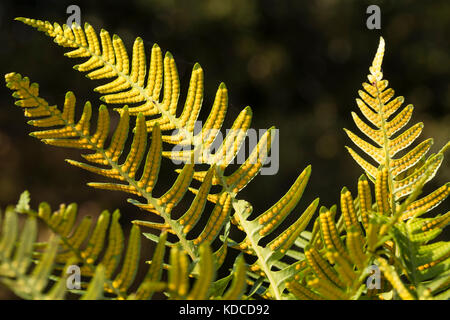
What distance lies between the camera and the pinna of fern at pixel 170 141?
338 mm

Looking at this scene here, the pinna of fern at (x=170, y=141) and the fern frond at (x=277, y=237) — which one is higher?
the pinna of fern at (x=170, y=141)

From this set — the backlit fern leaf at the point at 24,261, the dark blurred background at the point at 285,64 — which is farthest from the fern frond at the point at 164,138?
the dark blurred background at the point at 285,64

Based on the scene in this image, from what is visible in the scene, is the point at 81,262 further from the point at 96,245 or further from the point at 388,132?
the point at 388,132

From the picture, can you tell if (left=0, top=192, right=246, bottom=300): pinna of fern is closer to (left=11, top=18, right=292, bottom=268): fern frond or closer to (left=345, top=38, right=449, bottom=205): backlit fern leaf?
(left=11, top=18, right=292, bottom=268): fern frond

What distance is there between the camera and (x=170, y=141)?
38 centimetres

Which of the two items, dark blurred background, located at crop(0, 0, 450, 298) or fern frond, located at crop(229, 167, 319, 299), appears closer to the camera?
fern frond, located at crop(229, 167, 319, 299)

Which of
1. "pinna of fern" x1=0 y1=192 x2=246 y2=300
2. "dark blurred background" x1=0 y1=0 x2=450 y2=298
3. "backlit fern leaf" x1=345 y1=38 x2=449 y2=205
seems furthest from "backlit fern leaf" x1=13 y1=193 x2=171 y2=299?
"dark blurred background" x1=0 y1=0 x2=450 y2=298

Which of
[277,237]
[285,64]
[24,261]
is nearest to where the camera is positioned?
[24,261]

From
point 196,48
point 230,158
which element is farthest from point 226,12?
point 230,158

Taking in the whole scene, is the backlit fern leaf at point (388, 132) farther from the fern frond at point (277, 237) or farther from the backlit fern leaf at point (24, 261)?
the backlit fern leaf at point (24, 261)

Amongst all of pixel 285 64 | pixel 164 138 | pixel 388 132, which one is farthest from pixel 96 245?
pixel 285 64

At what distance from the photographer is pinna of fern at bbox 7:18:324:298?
34 centimetres

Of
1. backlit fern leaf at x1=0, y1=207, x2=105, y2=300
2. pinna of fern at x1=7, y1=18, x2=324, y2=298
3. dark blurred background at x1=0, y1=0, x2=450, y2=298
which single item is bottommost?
backlit fern leaf at x1=0, y1=207, x2=105, y2=300
